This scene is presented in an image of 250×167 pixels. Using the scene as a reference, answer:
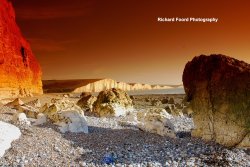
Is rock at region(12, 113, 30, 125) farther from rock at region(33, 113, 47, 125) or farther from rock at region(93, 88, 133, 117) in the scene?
rock at region(93, 88, 133, 117)

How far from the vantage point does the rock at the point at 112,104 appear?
85.7 feet

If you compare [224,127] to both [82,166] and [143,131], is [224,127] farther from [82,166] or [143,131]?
[82,166]

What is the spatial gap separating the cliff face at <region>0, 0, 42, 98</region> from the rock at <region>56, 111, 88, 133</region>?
2573 centimetres

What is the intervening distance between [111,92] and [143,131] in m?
11.3

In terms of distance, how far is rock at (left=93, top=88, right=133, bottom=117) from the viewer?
2612cm

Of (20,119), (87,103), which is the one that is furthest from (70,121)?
(87,103)

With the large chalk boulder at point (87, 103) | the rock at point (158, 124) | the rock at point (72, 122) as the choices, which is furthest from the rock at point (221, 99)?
the large chalk boulder at point (87, 103)

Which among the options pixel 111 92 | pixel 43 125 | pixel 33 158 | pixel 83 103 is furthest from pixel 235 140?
pixel 83 103

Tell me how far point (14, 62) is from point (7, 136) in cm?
3845

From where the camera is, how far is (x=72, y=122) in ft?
59.4

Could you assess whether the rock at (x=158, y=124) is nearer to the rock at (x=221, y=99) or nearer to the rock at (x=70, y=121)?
the rock at (x=221, y=99)

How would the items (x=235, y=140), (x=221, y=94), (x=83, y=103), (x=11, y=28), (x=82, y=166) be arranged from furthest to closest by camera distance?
(x=11, y=28) → (x=83, y=103) → (x=221, y=94) → (x=235, y=140) → (x=82, y=166)

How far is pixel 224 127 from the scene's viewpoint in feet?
49.3

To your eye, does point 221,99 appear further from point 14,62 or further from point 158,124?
point 14,62
